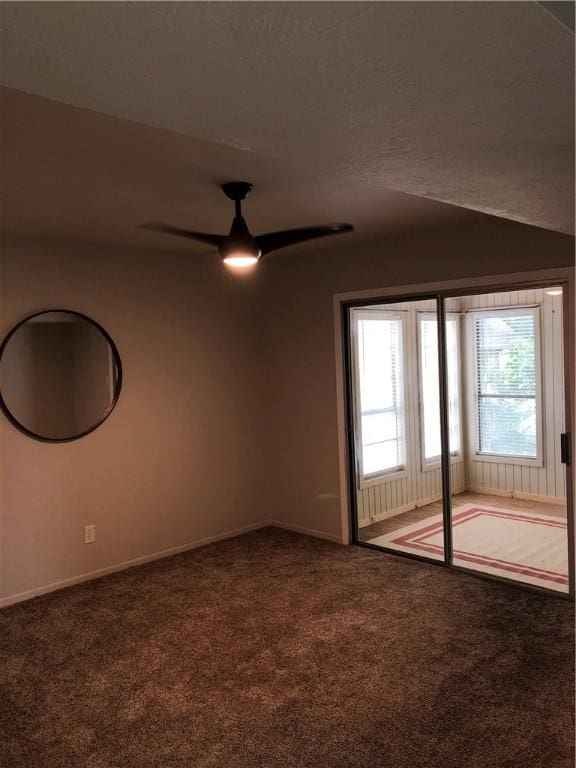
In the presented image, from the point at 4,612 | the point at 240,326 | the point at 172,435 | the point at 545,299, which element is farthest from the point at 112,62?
the point at 240,326

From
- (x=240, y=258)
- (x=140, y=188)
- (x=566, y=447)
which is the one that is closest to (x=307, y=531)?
(x=566, y=447)

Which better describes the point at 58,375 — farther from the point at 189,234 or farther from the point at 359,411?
the point at 359,411

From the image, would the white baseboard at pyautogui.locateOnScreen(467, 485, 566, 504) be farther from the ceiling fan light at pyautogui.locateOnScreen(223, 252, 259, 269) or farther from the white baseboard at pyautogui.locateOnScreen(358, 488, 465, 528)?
the ceiling fan light at pyautogui.locateOnScreen(223, 252, 259, 269)

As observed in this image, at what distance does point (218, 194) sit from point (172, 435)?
2.30 m

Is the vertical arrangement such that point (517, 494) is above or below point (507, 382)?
below

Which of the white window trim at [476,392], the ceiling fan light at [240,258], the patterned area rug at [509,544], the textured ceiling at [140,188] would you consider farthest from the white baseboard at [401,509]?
the ceiling fan light at [240,258]

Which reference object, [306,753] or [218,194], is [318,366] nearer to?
[218,194]

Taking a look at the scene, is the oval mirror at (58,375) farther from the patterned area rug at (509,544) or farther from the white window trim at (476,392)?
the patterned area rug at (509,544)

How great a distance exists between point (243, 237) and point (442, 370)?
2.00m

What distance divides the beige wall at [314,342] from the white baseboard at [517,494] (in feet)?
3.87

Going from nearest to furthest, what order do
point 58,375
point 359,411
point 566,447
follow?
point 566,447, point 58,375, point 359,411

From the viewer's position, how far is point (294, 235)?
3068mm

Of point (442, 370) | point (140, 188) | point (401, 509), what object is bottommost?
point (401, 509)

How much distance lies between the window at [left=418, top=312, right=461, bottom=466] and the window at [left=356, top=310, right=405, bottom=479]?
0.23 meters
